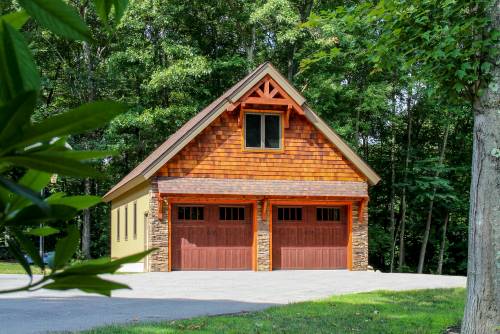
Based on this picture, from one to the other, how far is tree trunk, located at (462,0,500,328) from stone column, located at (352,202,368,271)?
12713mm

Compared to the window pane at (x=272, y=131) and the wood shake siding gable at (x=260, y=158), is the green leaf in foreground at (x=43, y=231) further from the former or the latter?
the window pane at (x=272, y=131)

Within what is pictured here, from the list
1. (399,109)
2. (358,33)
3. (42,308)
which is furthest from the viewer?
(399,109)

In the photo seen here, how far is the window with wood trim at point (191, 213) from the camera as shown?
19.6m

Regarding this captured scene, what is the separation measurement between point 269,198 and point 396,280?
461cm

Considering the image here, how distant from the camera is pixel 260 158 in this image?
788 inches

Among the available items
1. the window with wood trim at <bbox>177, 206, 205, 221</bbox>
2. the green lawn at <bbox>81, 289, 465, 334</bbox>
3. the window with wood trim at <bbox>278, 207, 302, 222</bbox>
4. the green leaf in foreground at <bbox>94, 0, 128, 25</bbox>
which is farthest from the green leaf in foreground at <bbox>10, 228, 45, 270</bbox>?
the window with wood trim at <bbox>278, 207, 302, 222</bbox>

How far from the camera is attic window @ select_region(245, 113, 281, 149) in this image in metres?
20.0

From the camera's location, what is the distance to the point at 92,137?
26531mm

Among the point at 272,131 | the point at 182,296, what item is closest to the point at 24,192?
the point at 182,296

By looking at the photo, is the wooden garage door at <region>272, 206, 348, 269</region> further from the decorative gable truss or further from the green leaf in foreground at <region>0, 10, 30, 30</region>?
the green leaf in foreground at <region>0, 10, 30, 30</region>

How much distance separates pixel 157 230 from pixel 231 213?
220 cm

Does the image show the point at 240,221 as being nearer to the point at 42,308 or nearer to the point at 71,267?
the point at 42,308

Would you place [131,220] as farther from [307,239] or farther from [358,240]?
[358,240]

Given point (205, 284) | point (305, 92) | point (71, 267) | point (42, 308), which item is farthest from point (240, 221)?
point (71, 267)
